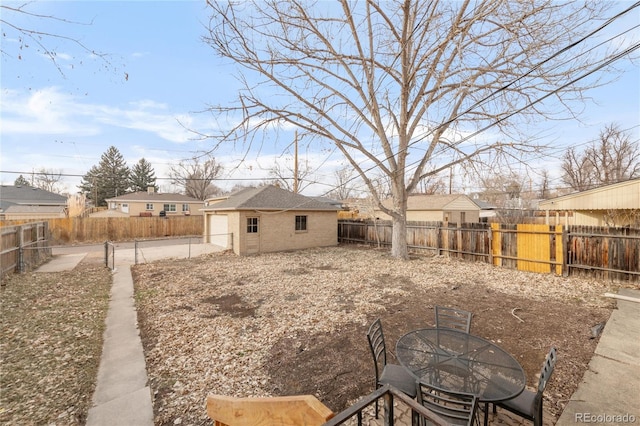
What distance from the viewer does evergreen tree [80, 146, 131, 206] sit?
4238 centimetres

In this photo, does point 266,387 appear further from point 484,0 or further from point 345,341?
point 484,0

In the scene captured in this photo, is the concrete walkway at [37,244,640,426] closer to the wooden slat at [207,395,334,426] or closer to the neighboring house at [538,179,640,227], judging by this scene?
the wooden slat at [207,395,334,426]

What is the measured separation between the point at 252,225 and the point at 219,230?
3467 mm

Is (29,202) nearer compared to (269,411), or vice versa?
(269,411)

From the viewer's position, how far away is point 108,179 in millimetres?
42500

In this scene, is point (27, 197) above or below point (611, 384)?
above

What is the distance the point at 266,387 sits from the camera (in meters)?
3.23

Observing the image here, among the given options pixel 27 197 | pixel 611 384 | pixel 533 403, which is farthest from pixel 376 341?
pixel 27 197

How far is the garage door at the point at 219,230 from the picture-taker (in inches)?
578

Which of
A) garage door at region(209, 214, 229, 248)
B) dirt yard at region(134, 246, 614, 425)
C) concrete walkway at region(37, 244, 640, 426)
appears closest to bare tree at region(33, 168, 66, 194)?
garage door at region(209, 214, 229, 248)

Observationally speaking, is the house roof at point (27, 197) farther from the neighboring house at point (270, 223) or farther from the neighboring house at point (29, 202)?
the neighboring house at point (270, 223)

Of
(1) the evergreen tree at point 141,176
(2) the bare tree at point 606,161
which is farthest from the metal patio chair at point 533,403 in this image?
(1) the evergreen tree at point 141,176

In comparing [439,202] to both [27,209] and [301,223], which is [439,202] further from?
[27,209]

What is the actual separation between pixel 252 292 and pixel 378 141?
8.11 m
